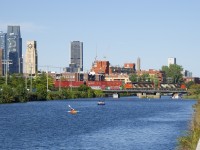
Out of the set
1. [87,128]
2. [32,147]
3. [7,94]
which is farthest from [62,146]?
[7,94]

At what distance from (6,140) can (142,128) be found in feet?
72.8

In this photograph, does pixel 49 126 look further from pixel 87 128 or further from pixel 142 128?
pixel 142 128

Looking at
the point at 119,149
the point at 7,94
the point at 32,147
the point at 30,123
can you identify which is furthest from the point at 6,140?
the point at 7,94

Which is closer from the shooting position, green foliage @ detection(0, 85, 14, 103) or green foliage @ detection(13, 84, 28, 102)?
green foliage @ detection(0, 85, 14, 103)

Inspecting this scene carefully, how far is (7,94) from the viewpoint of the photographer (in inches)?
7165

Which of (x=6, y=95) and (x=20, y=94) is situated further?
(x=20, y=94)

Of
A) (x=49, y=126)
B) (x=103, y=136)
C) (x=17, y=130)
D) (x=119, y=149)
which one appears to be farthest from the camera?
(x=49, y=126)

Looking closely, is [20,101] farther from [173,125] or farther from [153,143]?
[153,143]

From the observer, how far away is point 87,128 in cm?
8625

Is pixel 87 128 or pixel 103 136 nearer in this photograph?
pixel 103 136

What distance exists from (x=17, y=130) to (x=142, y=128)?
1491cm

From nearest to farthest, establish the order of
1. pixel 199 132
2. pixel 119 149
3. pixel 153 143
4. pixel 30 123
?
pixel 199 132
pixel 119 149
pixel 153 143
pixel 30 123

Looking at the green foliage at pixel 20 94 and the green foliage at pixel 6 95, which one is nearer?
the green foliage at pixel 6 95

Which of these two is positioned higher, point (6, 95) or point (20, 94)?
point (20, 94)
